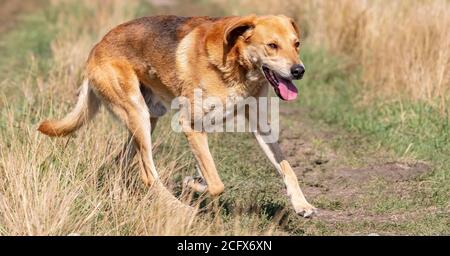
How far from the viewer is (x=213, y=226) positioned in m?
5.64

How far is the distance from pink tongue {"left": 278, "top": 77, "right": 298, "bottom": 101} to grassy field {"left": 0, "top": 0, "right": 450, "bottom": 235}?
34.4 inches

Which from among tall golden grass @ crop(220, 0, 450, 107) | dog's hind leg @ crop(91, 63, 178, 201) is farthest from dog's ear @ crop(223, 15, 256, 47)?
tall golden grass @ crop(220, 0, 450, 107)

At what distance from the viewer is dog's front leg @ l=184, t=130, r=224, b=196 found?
6152 mm

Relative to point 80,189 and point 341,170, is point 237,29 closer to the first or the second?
point 80,189

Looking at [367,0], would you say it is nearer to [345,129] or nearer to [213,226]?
[345,129]

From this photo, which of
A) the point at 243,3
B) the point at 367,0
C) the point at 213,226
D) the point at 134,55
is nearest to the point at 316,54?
the point at 367,0

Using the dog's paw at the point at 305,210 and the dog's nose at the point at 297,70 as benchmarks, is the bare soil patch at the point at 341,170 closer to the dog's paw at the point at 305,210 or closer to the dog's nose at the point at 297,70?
the dog's paw at the point at 305,210

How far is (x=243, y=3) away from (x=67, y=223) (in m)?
9.67

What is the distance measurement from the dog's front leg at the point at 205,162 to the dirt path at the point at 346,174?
82 cm

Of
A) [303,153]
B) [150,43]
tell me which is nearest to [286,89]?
[150,43]

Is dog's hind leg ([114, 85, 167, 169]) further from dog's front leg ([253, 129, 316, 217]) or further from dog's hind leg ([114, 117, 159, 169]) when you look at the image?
dog's front leg ([253, 129, 316, 217])

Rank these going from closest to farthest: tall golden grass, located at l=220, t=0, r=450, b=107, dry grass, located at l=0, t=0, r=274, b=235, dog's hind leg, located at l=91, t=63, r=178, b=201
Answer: dry grass, located at l=0, t=0, r=274, b=235 → dog's hind leg, located at l=91, t=63, r=178, b=201 → tall golden grass, located at l=220, t=0, r=450, b=107

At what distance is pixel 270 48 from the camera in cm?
604

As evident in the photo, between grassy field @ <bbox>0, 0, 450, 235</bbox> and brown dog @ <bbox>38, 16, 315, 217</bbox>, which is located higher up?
brown dog @ <bbox>38, 16, 315, 217</bbox>
